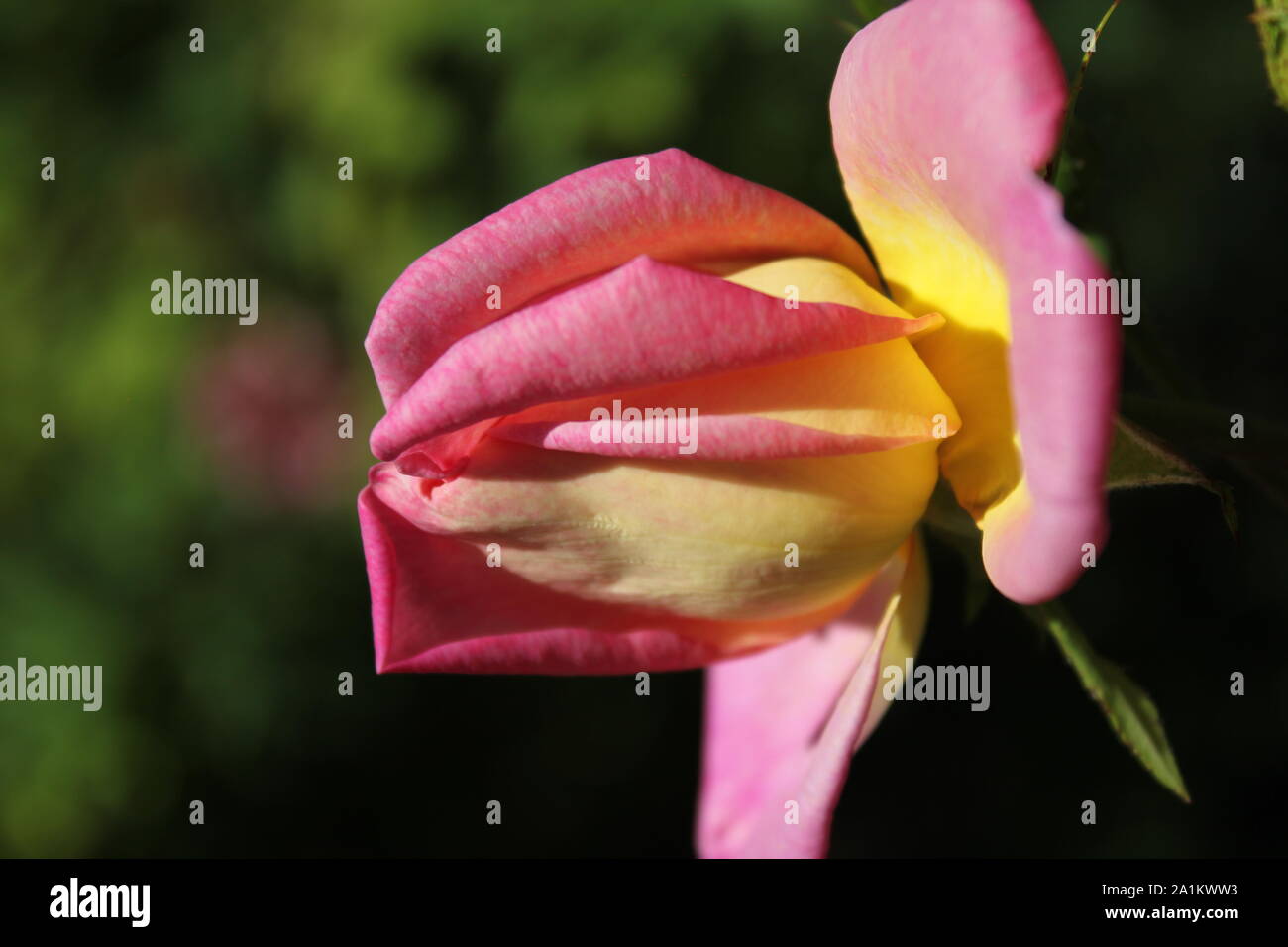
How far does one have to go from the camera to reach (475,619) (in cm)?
90

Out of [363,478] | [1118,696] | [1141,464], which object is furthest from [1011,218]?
[363,478]

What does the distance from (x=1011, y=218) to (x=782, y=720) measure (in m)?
0.56

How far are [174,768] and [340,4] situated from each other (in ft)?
5.36

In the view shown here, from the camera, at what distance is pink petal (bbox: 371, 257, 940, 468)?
729 mm

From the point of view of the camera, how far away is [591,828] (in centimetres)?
288

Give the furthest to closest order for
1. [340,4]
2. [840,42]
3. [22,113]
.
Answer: [22,113], [340,4], [840,42]

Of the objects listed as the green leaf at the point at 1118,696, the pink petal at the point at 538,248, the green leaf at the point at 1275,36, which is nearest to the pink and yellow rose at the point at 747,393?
the pink petal at the point at 538,248

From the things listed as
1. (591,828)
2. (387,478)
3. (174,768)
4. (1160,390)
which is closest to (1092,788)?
(591,828)

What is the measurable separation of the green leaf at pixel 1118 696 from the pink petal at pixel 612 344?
0.32m

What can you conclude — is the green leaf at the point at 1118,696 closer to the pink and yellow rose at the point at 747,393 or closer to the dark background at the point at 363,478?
the pink and yellow rose at the point at 747,393

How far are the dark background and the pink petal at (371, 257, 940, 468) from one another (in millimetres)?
1540

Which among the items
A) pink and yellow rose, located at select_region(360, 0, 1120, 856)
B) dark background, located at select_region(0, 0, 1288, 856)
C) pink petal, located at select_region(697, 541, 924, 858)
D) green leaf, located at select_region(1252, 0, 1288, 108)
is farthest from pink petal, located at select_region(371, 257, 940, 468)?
dark background, located at select_region(0, 0, 1288, 856)

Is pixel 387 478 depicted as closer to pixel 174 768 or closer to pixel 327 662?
pixel 327 662

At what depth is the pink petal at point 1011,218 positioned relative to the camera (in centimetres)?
61
